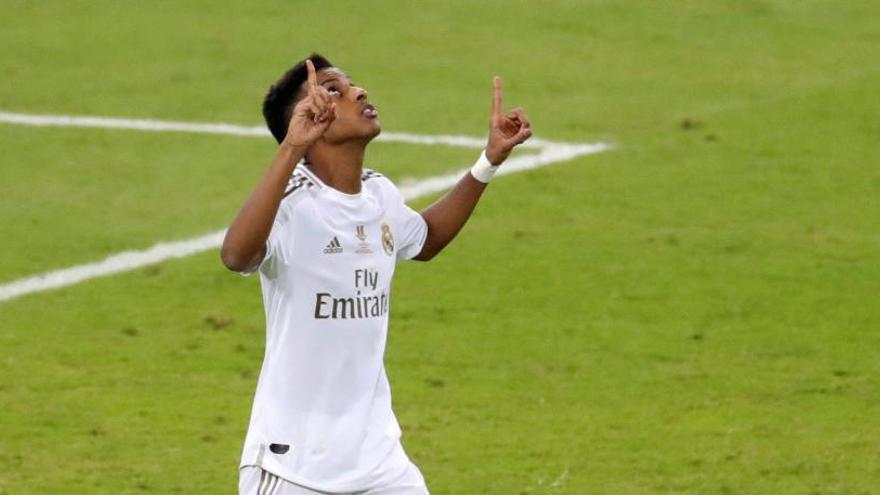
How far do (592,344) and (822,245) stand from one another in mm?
2835

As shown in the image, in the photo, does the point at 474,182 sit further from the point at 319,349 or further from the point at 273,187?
the point at 273,187

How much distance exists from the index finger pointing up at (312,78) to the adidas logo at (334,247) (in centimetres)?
54

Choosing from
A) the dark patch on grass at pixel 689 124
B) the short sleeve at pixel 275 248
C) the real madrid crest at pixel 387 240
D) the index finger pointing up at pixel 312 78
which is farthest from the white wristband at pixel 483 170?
the dark patch on grass at pixel 689 124

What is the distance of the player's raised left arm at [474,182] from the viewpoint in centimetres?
794

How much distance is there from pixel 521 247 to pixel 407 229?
22.9ft

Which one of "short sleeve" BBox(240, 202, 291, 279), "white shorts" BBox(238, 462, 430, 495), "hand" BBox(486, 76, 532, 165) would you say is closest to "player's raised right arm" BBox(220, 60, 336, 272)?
"short sleeve" BBox(240, 202, 291, 279)

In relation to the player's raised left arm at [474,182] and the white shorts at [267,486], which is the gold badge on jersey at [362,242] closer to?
the player's raised left arm at [474,182]

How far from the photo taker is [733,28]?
21.7m

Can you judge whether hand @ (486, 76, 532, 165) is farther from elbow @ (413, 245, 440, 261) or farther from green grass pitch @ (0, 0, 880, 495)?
green grass pitch @ (0, 0, 880, 495)

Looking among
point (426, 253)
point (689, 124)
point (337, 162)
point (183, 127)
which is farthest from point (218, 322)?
point (689, 124)

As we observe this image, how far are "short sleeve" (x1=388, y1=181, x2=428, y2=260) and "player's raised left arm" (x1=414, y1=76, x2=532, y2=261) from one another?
0.07 metres

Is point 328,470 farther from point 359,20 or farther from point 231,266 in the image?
point 359,20

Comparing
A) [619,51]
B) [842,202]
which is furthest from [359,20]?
[842,202]

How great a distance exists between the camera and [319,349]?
24.2 feet
